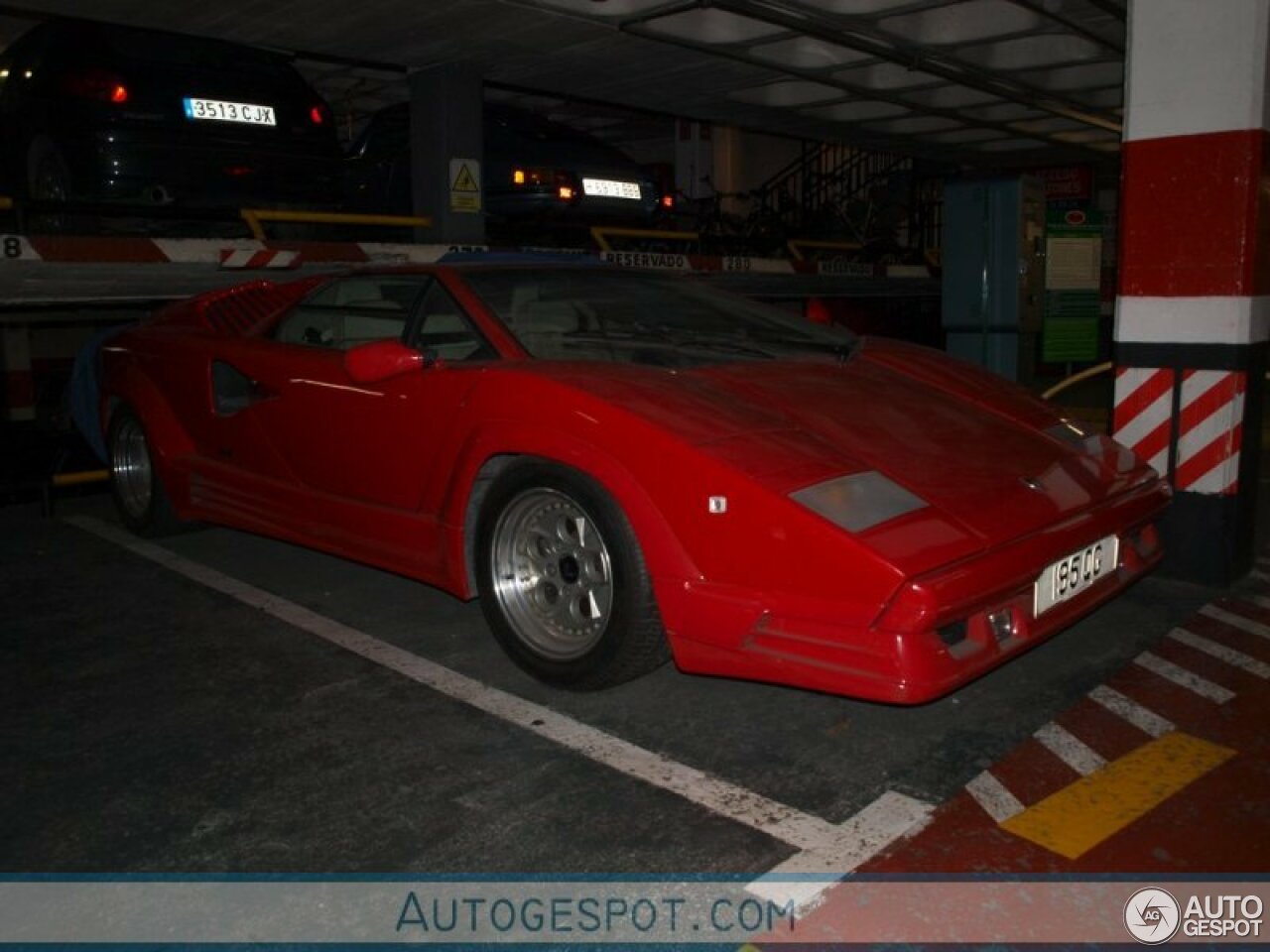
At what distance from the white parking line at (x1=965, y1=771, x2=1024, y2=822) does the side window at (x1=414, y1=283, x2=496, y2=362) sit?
74.4 inches

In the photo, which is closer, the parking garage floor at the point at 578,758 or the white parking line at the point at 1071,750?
the parking garage floor at the point at 578,758

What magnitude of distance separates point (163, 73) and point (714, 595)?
5.80m

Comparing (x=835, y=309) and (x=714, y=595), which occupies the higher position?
(x=835, y=309)

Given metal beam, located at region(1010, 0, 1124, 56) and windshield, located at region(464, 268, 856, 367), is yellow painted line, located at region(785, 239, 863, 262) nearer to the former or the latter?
A: metal beam, located at region(1010, 0, 1124, 56)

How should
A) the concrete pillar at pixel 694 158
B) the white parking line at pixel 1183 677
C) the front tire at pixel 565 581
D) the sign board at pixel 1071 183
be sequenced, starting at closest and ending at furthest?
the front tire at pixel 565 581 < the white parking line at pixel 1183 677 < the concrete pillar at pixel 694 158 < the sign board at pixel 1071 183

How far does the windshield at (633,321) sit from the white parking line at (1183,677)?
1.44 m

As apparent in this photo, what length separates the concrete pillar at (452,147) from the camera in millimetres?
8789

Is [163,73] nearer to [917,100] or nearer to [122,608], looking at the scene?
[122,608]

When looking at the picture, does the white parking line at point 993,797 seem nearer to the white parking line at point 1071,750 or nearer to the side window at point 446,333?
the white parking line at point 1071,750

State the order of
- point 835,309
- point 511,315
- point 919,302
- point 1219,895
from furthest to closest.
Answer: point 919,302 < point 835,309 < point 511,315 < point 1219,895

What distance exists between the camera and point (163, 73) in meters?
6.62

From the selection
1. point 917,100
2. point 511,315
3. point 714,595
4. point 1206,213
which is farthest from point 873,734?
point 917,100

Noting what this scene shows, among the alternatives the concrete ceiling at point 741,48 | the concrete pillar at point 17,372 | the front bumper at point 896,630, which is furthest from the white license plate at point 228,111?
the front bumper at point 896,630

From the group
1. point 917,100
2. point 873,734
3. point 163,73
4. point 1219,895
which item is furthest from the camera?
point 917,100
